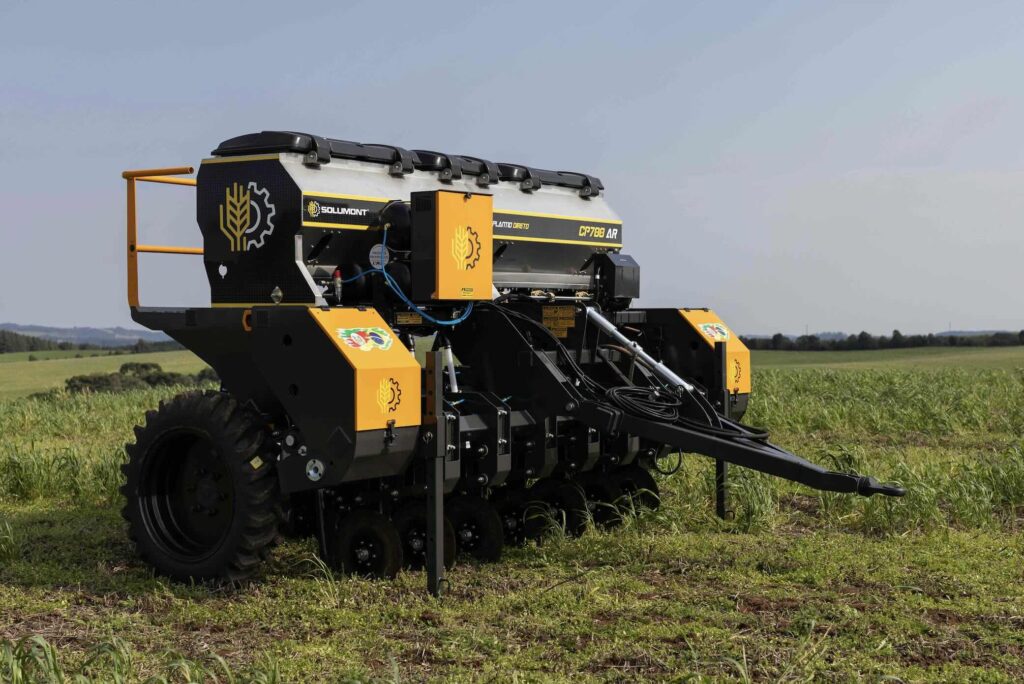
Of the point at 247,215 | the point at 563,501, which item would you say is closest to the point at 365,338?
the point at 247,215

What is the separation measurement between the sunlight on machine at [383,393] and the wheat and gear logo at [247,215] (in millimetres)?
13

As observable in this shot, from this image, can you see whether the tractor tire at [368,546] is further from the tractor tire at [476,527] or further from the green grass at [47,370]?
the green grass at [47,370]

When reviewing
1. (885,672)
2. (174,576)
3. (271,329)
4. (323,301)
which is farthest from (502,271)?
(885,672)

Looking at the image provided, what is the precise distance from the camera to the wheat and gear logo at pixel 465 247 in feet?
24.0

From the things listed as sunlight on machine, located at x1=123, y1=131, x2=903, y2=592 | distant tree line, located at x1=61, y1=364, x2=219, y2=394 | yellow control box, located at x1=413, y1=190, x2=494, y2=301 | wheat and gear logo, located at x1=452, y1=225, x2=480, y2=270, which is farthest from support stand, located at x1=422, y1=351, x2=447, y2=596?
distant tree line, located at x1=61, y1=364, x2=219, y2=394

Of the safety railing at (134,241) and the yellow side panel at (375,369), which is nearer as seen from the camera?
the yellow side panel at (375,369)

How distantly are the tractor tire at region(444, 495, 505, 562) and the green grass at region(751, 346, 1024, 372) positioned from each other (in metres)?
24.2

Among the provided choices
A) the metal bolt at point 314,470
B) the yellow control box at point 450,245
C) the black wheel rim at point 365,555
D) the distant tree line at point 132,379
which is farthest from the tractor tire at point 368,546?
the distant tree line at point 132,379

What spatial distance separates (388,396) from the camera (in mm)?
6363

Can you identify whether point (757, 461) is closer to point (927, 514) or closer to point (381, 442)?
point (381, 442)

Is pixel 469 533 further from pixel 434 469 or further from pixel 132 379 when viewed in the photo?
pixel 132 379

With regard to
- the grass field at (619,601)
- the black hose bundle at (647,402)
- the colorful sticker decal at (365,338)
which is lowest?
the grass field at (619,601)

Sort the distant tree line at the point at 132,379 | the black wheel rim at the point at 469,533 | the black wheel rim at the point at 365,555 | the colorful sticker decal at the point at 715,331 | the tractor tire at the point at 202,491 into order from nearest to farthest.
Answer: the tractor tire at the point at 202,491, the black wheel rim at the point at 365,555, the black wheel rim at the point at 469,533, the colorful sticker decal at the point at 715,331, the distant tree line at the point at 132,379

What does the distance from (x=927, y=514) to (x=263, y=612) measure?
16.4 feet
